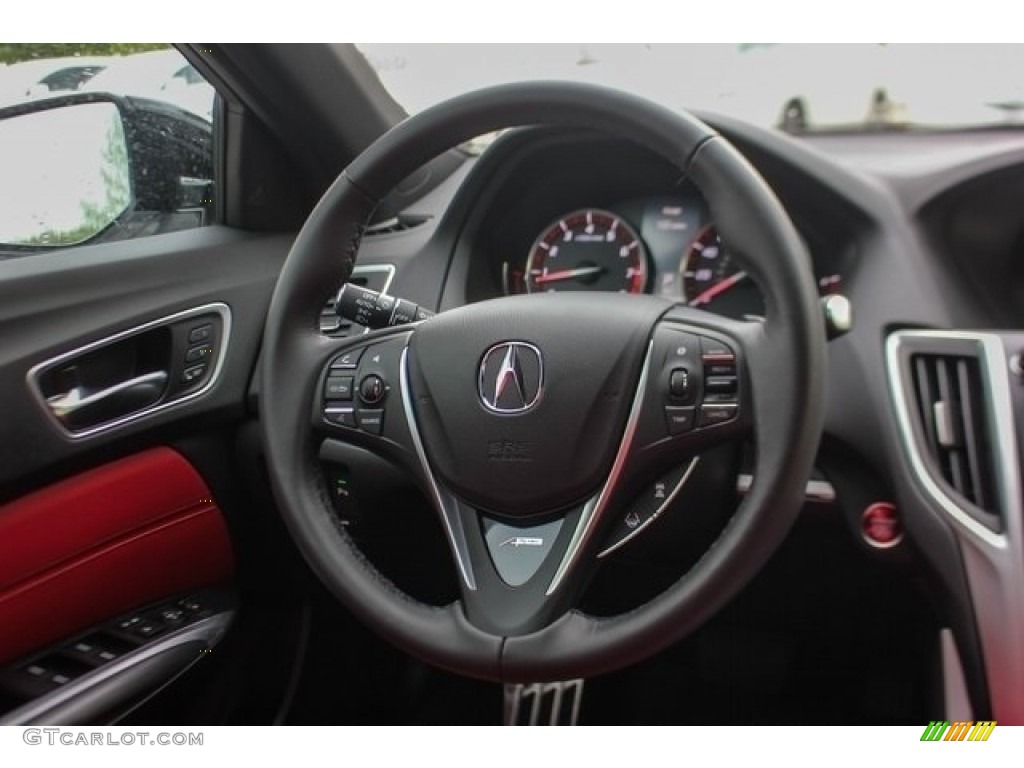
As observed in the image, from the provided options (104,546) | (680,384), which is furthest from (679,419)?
(104,546)

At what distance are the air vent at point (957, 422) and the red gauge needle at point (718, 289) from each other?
0.32 metres

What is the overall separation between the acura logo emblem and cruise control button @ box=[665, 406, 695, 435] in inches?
5.6

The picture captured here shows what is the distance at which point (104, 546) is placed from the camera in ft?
4.69

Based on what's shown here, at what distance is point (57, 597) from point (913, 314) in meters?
1.19

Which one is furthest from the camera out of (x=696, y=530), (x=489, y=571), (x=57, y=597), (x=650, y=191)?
(x=650, y=191)

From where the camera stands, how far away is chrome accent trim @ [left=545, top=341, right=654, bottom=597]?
1.04 metres

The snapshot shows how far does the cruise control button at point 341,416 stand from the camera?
45.8 inches

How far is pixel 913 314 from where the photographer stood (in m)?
1.30

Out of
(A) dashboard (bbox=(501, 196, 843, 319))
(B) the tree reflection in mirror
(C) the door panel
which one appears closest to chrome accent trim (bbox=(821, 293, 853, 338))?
(A) dashboard (bbox=(501, 196, 843, 319))

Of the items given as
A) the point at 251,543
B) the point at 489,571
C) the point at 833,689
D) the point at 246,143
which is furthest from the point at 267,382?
the point at 833,689

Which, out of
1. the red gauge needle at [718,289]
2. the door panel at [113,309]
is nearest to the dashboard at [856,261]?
the red gauge needle at [718,289]

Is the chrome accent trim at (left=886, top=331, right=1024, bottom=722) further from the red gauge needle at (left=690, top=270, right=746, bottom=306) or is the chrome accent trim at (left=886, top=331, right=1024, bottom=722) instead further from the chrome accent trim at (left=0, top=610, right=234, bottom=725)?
the chrome accent trim at (left=0, top=610, right=234, bottom=725)

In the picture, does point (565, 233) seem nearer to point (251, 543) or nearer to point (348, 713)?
point (251, 543)

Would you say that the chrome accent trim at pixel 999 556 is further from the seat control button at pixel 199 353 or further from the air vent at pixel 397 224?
the seat control button at pixel 199 353
